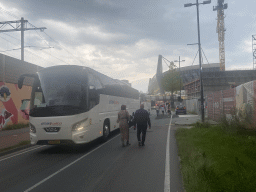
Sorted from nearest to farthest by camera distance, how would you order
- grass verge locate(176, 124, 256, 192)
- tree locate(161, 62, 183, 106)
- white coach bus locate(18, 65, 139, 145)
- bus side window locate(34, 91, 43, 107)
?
1. grass verge locate(176, 124, 256, 192)
2. white coach bus locate(18, 65, 139, 145)
3. bus side window locate(34, 91, 43, 107)
4. tree locate(161, 62, 183, 106)

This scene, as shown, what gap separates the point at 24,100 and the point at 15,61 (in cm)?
321

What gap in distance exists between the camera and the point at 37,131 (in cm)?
836

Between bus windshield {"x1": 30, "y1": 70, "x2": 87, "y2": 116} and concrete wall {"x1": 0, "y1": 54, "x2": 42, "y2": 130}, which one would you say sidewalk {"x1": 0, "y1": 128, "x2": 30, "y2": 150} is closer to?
bus windshield {"x1": 30, "y1": 70, "x2": 87, "y2": 116}

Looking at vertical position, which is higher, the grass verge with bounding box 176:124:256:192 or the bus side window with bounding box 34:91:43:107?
the bus side window with bounding box 34:91:43:107

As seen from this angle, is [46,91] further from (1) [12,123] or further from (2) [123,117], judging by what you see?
(1) [12,123]

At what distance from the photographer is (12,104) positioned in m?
17.5

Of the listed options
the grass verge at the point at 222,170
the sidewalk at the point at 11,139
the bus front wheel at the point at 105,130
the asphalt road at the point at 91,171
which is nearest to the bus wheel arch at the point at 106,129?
the bus front wheel at the point at 105,130

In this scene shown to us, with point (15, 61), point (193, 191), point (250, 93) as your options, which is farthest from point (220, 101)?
point (15, 61)

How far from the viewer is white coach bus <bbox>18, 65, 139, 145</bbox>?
26.9ft

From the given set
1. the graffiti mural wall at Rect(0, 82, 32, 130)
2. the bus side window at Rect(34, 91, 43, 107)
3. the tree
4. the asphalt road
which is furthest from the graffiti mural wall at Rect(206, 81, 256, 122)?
the tree

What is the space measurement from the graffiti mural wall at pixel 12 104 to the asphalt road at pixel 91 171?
9.00 metres

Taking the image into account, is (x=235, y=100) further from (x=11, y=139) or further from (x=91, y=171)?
(x=11, y=139)

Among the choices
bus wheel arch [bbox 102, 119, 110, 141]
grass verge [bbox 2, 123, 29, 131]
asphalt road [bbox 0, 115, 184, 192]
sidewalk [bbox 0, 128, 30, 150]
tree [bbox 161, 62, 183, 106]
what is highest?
tree [bbox 161, 62, 183, 106]

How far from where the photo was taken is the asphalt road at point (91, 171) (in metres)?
4.94
